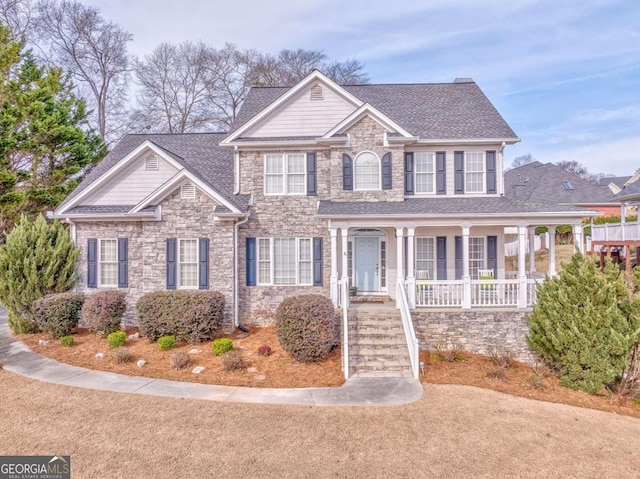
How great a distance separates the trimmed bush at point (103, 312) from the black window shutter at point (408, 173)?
10770 mm

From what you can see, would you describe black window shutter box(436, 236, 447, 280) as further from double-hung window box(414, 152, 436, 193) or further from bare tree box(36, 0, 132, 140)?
bare tree box(36, 0, 132, 140)

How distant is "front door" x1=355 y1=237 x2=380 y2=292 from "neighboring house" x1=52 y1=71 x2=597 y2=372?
0.13 ft

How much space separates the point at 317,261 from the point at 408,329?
435 cm

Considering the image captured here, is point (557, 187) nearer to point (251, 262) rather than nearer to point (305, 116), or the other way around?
point (305, 116)

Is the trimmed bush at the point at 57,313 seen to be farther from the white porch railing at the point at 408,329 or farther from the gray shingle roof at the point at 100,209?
the white porch railing at the point at 408,329

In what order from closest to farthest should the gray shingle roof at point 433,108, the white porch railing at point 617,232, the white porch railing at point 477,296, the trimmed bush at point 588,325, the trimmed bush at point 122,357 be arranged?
the trimmed bush at point 588,325 → the trimmed bush at point 122,357 → the white porch railing at point 477,296 → the gray shingle roof at point 433,108 → the white porch railing at point 617,232

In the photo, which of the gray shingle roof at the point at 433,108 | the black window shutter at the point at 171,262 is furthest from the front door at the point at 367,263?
the black window shutter at the point at 171,262

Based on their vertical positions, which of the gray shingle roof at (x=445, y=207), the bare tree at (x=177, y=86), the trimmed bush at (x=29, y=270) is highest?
A: the bare tree at (x=177, y=86)

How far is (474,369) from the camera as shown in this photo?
31.3 feet

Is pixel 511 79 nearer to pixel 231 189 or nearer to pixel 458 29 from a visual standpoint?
pixel 458 29

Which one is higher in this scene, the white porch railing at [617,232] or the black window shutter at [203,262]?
the white porch railing at [617,232]

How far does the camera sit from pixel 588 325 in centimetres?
870

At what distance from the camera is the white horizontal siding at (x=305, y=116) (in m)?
13.5

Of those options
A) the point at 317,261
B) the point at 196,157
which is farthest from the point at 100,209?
the point at 317,261
